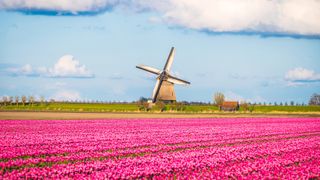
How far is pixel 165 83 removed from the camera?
10712cm

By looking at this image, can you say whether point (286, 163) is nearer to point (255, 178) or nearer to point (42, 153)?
point (255, 178)

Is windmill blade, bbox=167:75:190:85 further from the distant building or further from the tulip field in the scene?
the tulip field

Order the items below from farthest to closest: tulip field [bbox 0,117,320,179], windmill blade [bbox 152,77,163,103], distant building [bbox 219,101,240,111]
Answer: distant building [bbox 219,101,240,111] < windmill blade [bbox 152,77,163,103] < tulip field [bbox 0,117,320,179]

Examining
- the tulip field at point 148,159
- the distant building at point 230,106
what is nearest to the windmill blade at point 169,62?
the distant building at point 230,106

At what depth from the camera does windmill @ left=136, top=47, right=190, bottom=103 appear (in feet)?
349

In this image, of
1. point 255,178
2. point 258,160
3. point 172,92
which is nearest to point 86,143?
point 258,160

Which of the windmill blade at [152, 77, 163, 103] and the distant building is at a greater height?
the windmill blade at [152, 77, 163, 103]

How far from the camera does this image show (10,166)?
57.5 ft

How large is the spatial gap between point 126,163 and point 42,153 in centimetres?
515

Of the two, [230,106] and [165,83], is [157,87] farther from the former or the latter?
[230,106]

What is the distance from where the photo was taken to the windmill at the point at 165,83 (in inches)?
4186

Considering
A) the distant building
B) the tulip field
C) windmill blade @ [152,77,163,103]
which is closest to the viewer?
the tulip field

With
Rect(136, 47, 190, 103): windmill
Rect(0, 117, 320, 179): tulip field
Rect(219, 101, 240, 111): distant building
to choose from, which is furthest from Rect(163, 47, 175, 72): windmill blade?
Rect(0, 117, 320, 179): tulip field

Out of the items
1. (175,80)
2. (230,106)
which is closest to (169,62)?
(175,80)
